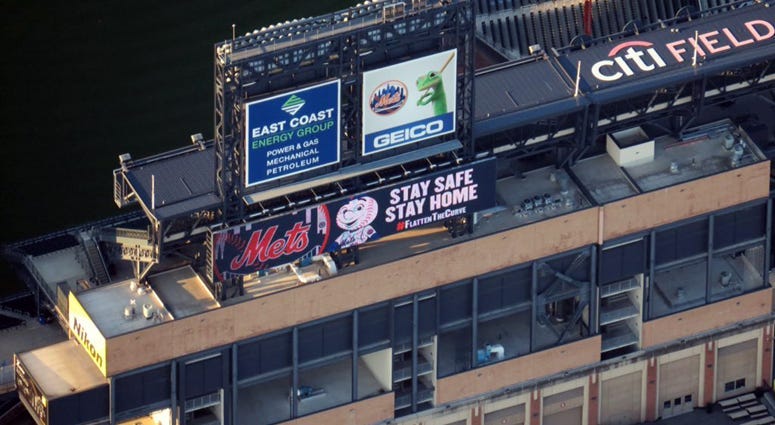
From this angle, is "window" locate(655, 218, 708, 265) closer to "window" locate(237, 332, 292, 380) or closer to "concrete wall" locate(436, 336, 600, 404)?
"concrete wall" locate(436, 336, 600, 404)

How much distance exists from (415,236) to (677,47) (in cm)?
2534

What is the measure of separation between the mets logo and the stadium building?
0.61ft

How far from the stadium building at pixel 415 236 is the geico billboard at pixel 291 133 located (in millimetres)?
153

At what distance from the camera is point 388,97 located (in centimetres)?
17938

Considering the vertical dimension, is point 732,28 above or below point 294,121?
above

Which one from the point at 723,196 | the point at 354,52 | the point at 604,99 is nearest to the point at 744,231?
the point at 723,196

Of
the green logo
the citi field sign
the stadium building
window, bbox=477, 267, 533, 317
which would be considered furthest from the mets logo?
the citi field sign

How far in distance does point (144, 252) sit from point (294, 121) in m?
14.6

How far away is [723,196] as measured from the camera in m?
194

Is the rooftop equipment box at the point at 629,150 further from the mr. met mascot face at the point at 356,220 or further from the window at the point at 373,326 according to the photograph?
the window at the point at 373,326

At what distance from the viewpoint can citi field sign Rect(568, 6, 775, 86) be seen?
193 metres

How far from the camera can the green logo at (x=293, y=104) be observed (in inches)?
6885

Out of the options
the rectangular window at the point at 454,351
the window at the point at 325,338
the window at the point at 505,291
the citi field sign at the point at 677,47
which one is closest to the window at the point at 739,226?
the citi field sign at the point at 677,47

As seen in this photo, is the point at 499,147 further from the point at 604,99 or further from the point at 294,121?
the point at 294,121
